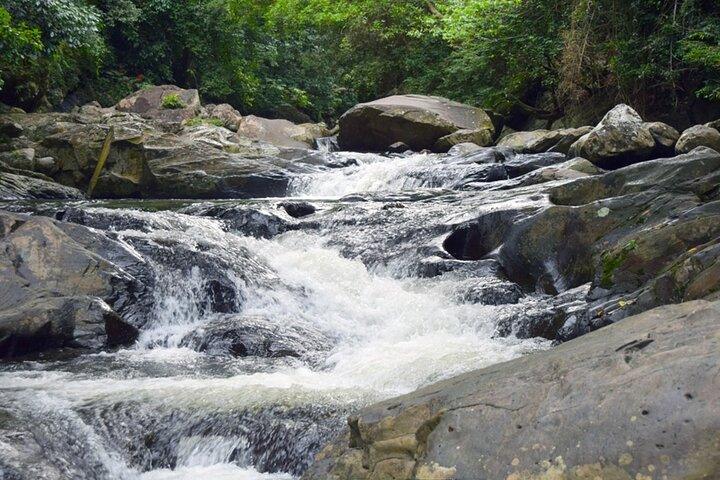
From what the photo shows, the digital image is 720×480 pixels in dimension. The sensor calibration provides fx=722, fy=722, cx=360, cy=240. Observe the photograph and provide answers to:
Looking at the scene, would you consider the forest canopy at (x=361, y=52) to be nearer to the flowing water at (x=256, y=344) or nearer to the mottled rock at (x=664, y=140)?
the mottled rock at (x=664, y=140)

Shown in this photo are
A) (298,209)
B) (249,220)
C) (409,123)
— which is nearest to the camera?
(249,220)

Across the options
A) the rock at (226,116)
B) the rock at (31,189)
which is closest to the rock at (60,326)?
the rock at (31,189)

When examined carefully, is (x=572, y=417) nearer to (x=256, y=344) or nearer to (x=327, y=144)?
(x=256, y=344)

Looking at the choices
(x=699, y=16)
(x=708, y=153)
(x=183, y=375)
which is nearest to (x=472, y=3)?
(x=699, y=16)

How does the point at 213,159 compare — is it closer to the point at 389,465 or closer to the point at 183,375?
the point at 183,375

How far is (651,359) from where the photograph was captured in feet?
8.50

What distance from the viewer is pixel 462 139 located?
15570mm

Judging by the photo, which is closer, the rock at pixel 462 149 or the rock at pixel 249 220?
the rock at pixel 249 220

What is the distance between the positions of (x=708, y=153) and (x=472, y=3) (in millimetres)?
12939

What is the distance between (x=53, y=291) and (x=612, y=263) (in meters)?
4.67

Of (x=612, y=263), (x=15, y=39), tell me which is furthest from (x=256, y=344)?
(x=15, y=39)

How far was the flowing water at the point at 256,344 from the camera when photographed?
3887 mm

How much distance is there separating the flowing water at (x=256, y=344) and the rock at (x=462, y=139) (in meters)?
4.25

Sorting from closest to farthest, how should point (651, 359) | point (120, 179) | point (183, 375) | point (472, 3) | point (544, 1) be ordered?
point (651, 359) → point (183, 375) → point (120, 179) → point (544, 1) → point (472, 3)
